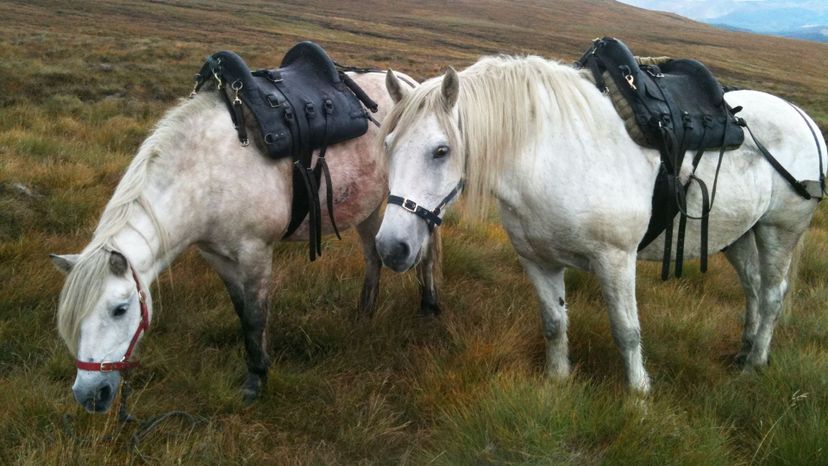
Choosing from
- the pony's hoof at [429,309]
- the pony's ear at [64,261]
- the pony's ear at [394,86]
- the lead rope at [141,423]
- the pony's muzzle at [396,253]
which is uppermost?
the pony's ear at [394,86]

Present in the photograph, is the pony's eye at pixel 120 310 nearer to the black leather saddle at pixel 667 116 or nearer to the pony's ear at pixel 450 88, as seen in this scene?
the pony's ear at pixel 450 88

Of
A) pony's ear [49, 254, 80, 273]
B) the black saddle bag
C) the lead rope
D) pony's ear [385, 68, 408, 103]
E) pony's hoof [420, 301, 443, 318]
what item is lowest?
pony's hoof [420, 301, 443, 318]

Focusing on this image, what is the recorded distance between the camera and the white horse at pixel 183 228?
233 centimetres

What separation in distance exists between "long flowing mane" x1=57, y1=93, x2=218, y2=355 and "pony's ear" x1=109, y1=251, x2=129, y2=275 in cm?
3

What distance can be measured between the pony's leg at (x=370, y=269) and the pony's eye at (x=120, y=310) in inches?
73.1

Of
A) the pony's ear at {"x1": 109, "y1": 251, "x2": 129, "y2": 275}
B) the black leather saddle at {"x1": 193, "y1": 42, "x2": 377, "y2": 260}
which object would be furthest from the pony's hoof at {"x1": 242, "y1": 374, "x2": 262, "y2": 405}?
the pony's ear at {"x1": 109, "y1": 251, "x2": 129, "y2": 275}

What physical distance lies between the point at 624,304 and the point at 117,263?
92.8 inches

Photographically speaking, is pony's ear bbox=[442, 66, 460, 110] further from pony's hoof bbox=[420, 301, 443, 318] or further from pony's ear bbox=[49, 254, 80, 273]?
pony's hoof bbox=[420, 301, 443, 318]

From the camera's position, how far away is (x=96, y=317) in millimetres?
2320

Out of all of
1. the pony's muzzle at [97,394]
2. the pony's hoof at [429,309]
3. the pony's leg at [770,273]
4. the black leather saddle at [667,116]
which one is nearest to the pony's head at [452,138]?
the black leather saddle at [667,116]

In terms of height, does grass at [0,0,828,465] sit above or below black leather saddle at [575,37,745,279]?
below

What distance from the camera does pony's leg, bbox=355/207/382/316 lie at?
414 cm

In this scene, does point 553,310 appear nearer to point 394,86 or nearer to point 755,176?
point 755,176

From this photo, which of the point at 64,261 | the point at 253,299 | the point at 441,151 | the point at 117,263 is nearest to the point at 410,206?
the point at 441,151
